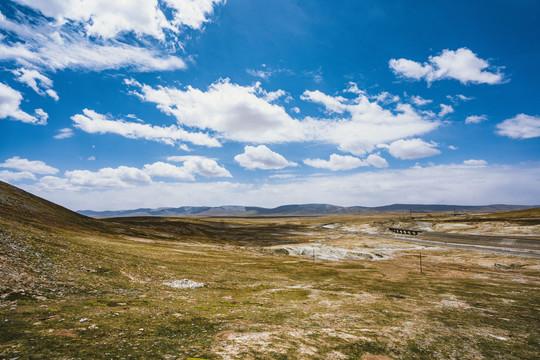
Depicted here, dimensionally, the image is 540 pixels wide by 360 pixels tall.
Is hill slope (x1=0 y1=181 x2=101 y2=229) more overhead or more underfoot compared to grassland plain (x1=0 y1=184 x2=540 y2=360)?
more overhead

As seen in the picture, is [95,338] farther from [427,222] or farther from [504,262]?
[427,222]

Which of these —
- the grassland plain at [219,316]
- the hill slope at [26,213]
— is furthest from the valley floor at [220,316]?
the hill slope at [26,213]

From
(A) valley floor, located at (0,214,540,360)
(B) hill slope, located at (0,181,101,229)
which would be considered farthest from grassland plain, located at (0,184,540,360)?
(B) hill slope, located at (0,181,101,229)

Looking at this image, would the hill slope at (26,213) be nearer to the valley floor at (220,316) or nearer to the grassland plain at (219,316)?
the grassland plain at (219,316)

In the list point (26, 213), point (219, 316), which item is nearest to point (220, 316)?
point (219, 316)

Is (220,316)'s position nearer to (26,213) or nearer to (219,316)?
(219,316)

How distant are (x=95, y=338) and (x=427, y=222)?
206m

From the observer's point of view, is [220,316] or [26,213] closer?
[220,316]

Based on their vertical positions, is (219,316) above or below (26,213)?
below

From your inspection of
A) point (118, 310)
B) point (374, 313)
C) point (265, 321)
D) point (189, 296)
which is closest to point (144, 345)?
point (118, 310)

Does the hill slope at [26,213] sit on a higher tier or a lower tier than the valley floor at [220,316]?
higher

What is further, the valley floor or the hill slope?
the hill slope

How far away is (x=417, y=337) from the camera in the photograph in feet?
45.6

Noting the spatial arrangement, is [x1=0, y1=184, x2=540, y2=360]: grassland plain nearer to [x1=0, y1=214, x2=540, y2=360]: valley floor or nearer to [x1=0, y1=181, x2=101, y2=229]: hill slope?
[x1=0, y1=214, x2=540, y2=360]: valley floor
